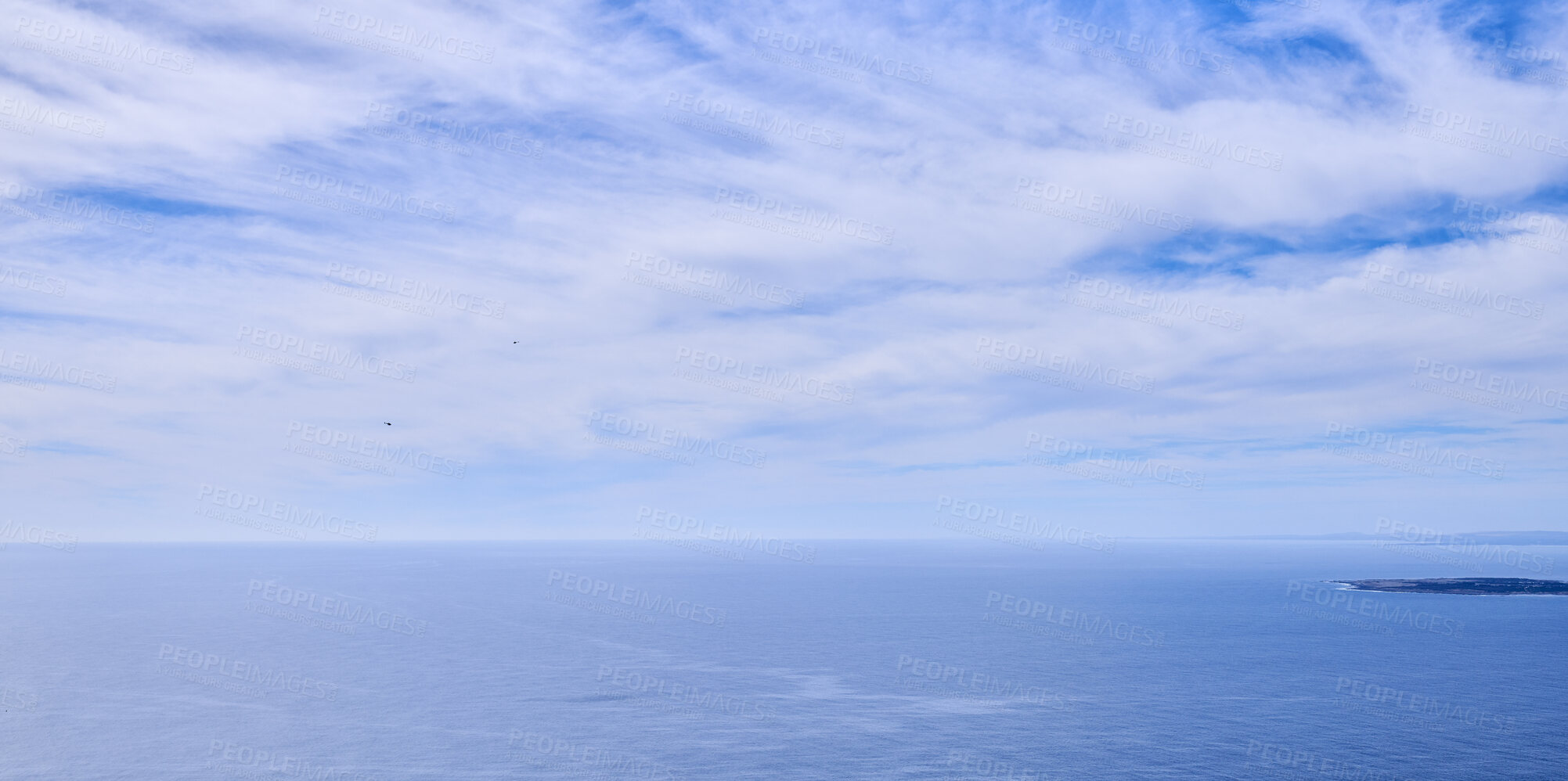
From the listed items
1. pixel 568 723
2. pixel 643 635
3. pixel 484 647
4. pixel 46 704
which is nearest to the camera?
pixel 568 723

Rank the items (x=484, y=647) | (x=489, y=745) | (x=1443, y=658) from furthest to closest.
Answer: (x=484, y=647) < (x=1443, y=658) < (x=489, y=745)

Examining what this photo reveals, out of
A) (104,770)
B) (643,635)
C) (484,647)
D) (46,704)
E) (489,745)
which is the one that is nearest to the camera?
(104,770)

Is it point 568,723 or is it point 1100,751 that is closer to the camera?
point 1100,751

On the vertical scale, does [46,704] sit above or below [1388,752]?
below

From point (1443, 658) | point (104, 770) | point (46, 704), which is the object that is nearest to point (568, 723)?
point (104, 770)

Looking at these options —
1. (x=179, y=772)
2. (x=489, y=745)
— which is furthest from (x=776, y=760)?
(x=179, y=772)

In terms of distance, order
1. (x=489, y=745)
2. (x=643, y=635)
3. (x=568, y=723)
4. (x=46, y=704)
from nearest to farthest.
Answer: (x=489, y=745) < (x=568, y=723) < (x=46, y=704) < (x=643, y=635)

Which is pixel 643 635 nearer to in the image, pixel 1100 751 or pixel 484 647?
pixel 484 647

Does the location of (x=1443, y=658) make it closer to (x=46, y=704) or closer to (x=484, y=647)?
(x=484, y=647)

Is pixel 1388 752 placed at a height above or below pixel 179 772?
above
